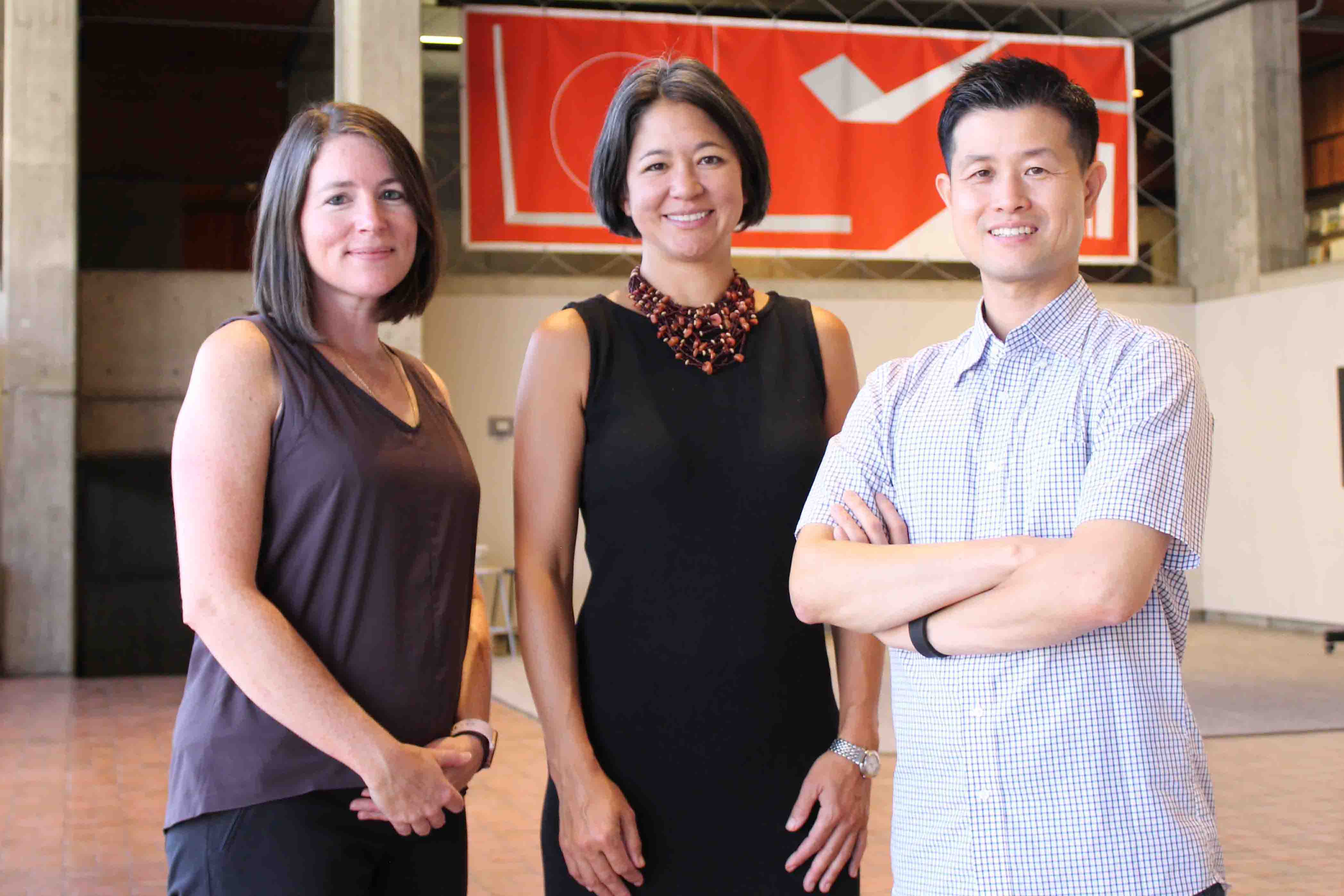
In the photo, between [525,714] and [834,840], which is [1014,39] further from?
[834,840]

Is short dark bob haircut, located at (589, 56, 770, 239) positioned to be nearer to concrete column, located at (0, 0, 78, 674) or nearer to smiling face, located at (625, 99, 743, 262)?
smiling face, located at (625, 99, 743, 262)

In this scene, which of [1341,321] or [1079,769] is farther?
[1341,321]

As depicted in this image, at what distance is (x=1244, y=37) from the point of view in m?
12.7

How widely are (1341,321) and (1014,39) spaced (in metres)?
3.82

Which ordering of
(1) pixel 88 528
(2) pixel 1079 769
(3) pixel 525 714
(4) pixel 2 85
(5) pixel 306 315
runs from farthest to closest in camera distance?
(4) pixel 2 85 → (1) pixel 88 528 → (3) pixel 525 714 → (5) pixel 306 315 → (2) pixel 1079 769

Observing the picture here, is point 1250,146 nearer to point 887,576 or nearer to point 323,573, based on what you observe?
point 887,576

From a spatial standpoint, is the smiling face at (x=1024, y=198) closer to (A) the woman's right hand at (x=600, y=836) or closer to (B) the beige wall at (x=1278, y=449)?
(A) the woman's right hand at (x=600, y=836)

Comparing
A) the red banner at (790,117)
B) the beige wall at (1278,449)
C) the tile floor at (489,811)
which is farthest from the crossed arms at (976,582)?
the beige wall at (1278,449)

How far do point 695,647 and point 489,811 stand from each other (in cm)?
416

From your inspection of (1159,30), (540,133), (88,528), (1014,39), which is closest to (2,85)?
(88,528)

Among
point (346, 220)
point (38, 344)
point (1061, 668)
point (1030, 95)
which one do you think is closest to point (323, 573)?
point (346, 220)

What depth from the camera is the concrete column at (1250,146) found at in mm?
12703

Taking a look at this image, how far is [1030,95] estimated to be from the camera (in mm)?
1720

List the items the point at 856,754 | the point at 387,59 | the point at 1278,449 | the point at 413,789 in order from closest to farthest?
1. the point at 413,789
2. the point at 856,754
3. the point at 387,59
4. the point at 1278,449
